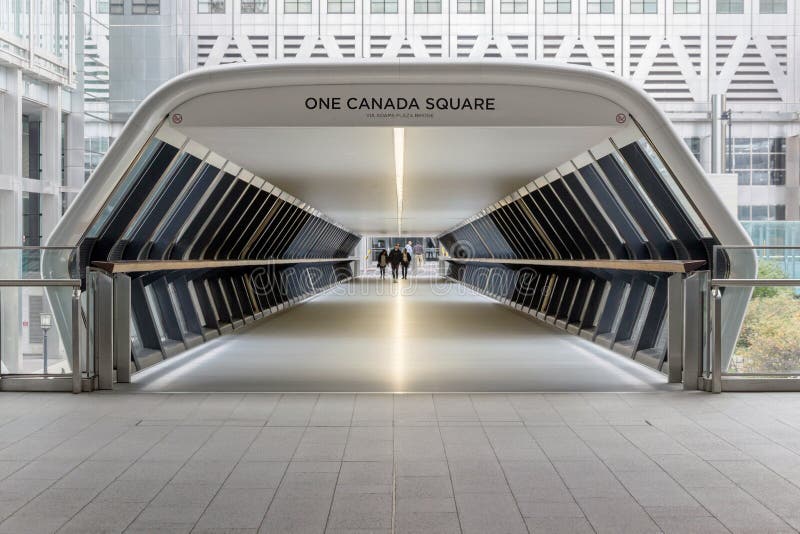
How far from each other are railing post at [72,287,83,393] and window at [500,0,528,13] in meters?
39.9

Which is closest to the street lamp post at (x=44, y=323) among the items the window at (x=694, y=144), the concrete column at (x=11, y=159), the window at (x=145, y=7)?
the concrete column at (x=11, y=159)

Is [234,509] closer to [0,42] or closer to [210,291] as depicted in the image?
[210,291]

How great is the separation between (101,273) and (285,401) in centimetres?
202

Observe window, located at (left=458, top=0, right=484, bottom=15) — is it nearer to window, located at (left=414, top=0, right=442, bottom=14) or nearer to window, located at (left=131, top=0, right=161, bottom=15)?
window, located at (left=414, top=0, right=442, bottom=14)

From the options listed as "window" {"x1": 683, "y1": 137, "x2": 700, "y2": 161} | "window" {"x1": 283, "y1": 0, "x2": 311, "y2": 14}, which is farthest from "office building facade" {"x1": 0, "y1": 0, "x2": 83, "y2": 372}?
"window" {"x1": 683, "y1": 137, "x2": 700, "y2": 161}

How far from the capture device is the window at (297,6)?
4416cm

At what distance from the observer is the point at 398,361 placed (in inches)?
363

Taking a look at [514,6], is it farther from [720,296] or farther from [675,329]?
[720,296]

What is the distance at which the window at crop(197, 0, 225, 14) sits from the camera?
44.6 metres

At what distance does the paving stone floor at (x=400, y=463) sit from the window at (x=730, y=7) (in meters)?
42.2

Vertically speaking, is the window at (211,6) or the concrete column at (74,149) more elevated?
the window at (211,6)

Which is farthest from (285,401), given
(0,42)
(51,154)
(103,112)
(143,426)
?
(103,112)

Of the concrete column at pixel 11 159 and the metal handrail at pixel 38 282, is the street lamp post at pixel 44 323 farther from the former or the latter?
the concrete column at pixel 11 159

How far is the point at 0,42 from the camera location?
19375mm
